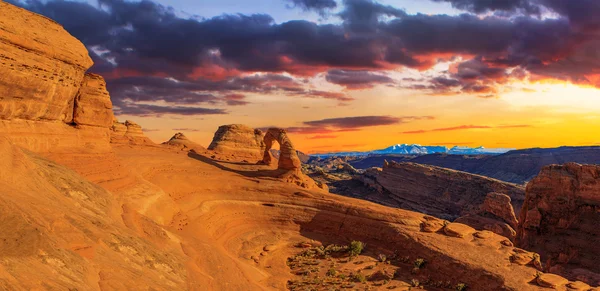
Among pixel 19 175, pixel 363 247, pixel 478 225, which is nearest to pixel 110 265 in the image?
pixel 19 175

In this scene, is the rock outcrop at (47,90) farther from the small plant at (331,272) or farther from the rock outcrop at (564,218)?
the rock outcrop at (564,218)

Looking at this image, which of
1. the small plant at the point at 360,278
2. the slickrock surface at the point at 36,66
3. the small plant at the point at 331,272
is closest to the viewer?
the slickrock surface at the point at 36,66

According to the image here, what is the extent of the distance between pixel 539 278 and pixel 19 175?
26158 mm

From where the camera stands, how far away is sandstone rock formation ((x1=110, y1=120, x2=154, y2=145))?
4781 cm

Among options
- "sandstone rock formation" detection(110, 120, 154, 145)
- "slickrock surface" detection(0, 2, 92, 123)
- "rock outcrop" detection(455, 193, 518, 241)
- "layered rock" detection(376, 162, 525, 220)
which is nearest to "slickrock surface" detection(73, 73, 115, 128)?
"slickrock surface" detection(0, 2, 92, 123)

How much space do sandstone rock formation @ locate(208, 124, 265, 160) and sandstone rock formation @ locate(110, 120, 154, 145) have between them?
451 inches

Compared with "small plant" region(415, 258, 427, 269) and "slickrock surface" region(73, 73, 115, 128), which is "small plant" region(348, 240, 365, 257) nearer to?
"small plant" region(415, 258, 427, 269)

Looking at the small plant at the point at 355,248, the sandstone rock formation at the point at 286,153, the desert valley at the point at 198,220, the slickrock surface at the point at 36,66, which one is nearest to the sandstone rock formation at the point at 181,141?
the desert valley at the point at 198,220

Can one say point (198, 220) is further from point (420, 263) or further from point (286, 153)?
point (420, 263)

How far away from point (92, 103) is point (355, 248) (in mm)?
22227

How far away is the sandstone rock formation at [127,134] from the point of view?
4781 centimetres

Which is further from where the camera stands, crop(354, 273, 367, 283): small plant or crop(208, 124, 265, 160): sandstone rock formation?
crop(208, 124, 265, 160): sandstone rock formation

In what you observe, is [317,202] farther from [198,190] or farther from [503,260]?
[503,260]

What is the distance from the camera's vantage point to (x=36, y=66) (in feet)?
65.5
